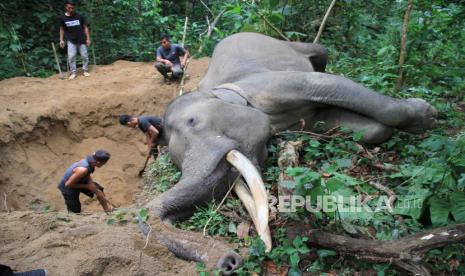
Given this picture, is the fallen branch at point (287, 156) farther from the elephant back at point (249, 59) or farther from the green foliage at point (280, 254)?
the elephant back at point (249, 59)

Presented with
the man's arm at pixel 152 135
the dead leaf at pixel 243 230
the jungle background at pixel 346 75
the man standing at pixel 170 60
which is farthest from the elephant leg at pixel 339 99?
the man standing at pixel 170 60

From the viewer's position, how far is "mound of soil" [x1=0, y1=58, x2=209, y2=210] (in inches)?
246

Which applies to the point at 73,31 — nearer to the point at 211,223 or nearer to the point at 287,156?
the point at 287,156

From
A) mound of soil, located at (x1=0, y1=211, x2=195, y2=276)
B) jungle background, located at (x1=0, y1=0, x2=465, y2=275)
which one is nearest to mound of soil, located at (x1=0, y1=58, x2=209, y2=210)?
jungle background, located at (x1=0, y1=0, x2=465, y2=275)

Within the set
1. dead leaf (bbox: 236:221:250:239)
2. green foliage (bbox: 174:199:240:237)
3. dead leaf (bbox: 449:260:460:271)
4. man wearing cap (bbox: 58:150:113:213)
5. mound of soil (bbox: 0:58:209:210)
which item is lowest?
mound of soil (bbox: 0:58:209:210)

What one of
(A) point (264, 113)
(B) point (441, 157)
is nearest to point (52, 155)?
(A) point (264, 113)

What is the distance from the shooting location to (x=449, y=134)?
15.7 feet

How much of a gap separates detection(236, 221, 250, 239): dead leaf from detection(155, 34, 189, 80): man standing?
15.6 ft

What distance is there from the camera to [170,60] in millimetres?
8180

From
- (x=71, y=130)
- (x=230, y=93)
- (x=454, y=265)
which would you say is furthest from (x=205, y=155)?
(x=71, y=130)

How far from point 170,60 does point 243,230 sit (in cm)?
523

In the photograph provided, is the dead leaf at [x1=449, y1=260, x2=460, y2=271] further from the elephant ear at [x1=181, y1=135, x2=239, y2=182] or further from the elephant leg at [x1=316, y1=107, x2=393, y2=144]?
the elephant leg at [x1=316, y1=107, x2=393, y2=144]

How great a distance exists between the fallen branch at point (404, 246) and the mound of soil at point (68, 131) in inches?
143

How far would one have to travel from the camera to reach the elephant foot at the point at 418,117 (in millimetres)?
4676
